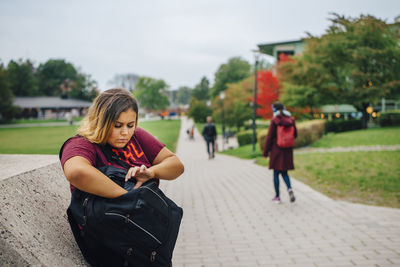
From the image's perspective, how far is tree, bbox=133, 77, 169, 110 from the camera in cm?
10312

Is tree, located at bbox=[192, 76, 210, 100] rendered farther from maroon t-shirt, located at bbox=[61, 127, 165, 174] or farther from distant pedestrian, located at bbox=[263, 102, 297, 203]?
maroon t-shirt, located at bbox=[61, 127, 165, 174]

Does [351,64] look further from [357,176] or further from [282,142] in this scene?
[282,142]

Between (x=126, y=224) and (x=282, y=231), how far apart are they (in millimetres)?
3644

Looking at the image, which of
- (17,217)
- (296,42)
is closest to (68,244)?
(17,217)

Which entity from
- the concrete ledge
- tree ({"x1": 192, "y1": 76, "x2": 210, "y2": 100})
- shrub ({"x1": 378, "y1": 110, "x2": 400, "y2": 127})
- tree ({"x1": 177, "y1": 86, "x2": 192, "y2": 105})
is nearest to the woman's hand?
the concrete ledge

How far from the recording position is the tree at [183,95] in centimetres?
16562

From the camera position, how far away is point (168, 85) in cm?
10825

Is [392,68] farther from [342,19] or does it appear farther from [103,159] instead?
[103,159]

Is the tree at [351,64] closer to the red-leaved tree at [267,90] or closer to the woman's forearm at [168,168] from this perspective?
Answer: the red-leaved tree at [267,90]

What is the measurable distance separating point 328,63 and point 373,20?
3.99 metres

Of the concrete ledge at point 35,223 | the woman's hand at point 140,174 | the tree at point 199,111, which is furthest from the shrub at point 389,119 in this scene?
the concrete ledge at point 35,223

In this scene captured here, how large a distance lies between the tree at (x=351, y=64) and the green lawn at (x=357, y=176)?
42.2 feet

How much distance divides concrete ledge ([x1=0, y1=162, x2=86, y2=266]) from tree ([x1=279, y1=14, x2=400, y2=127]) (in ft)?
72.4

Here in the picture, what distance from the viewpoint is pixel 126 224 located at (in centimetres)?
146
